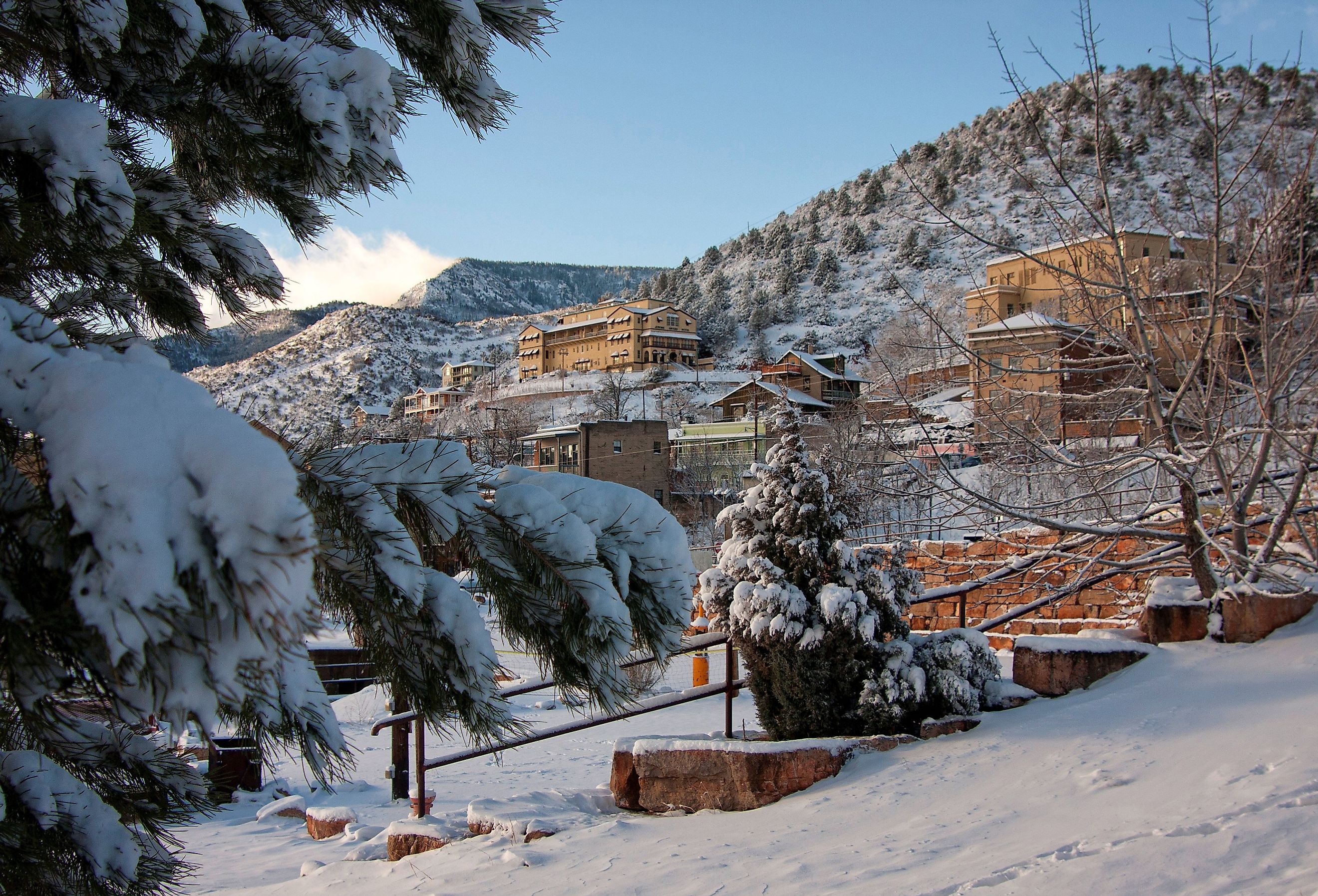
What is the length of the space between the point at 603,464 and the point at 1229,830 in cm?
3228

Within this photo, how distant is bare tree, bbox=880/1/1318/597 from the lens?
598 cm

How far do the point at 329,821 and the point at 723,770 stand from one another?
295cm

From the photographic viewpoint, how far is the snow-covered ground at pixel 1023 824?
3.42 metres

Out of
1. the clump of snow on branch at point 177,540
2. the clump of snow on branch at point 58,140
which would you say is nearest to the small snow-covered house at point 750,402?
the clump of snow on branch at point 58,140

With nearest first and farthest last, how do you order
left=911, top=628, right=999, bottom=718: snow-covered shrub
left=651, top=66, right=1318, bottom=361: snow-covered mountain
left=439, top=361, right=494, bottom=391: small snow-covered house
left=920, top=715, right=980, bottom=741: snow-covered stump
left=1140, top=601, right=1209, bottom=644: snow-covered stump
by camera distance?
left=920, top=715, right=980, bottom=741: snow-covered stump
left=911, top=628, right=999, bottom=718: snow-covered shrub
left=1140, top=601, right=1209, bottom=644: snow-covered stump
left=651, top=66, right=1318, bottom=361: snow-covered mountain
left=439, top=361, right=494, bottom=391: small snow-covered house

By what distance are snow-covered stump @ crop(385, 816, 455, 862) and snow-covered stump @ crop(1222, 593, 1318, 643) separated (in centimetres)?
573

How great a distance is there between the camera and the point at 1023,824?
4.01 meters

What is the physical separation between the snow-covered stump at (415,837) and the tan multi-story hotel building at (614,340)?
225ft

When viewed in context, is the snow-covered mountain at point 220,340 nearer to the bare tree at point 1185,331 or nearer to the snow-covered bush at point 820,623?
the snow-covered bush at point 820,623

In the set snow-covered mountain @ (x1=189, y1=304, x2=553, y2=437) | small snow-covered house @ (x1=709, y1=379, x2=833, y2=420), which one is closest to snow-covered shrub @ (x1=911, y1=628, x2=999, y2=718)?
small snow-covered house @ (x1=709, y1=379, x2=833, y2=420)

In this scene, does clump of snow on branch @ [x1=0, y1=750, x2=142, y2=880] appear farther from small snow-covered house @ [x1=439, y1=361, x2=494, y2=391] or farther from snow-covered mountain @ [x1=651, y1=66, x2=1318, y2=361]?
small snow-covered house @ [x1=439, y1=361, x2=494, y2=391]

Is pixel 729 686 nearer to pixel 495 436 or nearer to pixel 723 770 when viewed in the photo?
pixel 723 770

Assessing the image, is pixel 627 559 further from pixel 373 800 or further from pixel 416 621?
pixel 373 800

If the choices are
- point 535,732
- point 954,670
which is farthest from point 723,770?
point 954,670
